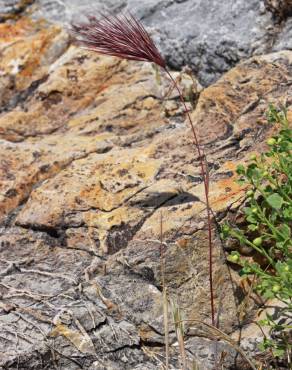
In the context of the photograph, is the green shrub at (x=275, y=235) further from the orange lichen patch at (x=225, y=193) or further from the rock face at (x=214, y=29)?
the rock face at (x=214, y=29)

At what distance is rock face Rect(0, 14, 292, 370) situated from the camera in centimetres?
292

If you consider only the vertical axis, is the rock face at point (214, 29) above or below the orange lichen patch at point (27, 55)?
below

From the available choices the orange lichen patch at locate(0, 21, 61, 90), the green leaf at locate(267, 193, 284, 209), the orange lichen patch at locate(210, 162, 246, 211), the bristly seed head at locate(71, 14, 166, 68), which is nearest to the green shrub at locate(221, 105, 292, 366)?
the green leaf at locate(267, 193, 284, 209)

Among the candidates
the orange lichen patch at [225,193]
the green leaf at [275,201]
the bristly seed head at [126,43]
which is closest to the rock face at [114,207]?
the orange lichen patch at [225,193]

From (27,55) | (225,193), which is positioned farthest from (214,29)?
(225,193)

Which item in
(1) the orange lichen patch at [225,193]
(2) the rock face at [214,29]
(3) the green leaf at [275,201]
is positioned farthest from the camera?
(2) the rock face at [214,29]

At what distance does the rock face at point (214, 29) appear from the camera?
4160 mm

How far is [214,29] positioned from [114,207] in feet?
5.23

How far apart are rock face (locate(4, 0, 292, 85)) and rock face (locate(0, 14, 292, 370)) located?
0.90 ft

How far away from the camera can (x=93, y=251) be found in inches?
130

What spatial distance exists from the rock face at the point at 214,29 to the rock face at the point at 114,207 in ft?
0.90

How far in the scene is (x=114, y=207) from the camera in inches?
134

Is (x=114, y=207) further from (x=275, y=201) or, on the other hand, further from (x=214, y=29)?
(x=214, y=29)

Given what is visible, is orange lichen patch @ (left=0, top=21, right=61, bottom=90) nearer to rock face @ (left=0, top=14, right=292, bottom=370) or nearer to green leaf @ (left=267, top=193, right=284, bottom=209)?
rock face @ (left=0, top=14, right=292, bottom=370)
